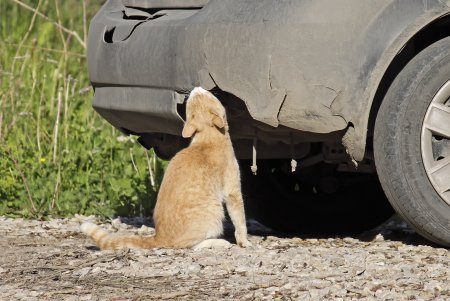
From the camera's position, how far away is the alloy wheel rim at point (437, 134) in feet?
16.5

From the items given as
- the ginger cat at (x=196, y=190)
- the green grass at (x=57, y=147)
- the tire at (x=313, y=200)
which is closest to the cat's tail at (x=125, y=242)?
the ginger cat at (x=196, y=190)

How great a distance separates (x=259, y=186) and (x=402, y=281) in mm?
2006

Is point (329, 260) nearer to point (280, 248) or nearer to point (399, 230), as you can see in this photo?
point (280, 248)

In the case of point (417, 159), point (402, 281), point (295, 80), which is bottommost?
point (402, 281)

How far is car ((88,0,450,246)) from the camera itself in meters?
4.83

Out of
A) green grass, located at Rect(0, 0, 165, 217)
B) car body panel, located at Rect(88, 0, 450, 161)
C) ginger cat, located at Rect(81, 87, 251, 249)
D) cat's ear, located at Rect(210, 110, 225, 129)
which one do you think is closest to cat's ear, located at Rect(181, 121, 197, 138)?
ginger cat, located at Rect(81, 87, 251, 249)

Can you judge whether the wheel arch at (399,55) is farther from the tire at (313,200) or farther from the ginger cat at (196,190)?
the tire at (313,200)

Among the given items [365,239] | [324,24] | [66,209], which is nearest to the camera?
[324,24]

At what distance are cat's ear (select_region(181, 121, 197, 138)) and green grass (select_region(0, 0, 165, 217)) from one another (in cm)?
194

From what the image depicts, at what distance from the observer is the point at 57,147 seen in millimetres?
7887

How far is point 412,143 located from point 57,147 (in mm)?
3618

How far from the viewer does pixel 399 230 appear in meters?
6.59

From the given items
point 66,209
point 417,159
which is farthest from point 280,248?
point 66,209

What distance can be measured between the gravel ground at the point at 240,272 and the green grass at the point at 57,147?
52.1 inches
